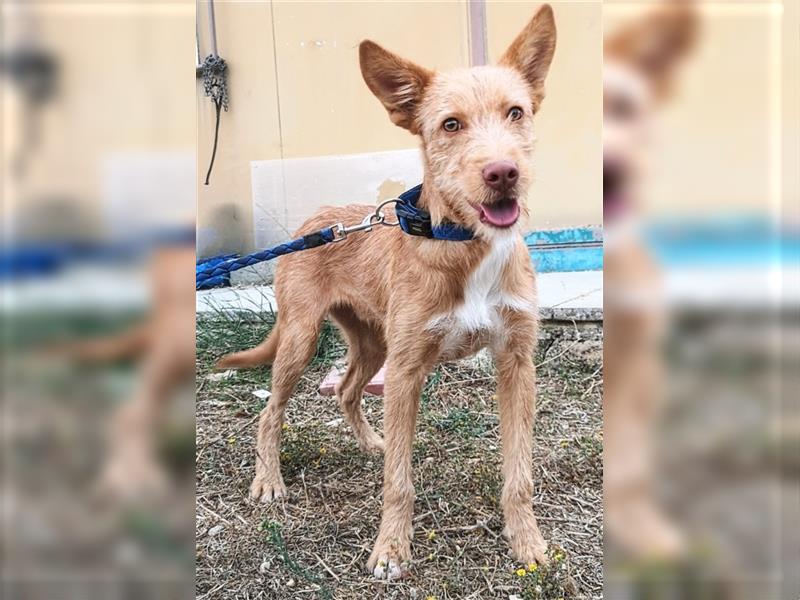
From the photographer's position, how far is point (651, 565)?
55cm

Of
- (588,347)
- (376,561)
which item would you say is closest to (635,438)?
(376,561)

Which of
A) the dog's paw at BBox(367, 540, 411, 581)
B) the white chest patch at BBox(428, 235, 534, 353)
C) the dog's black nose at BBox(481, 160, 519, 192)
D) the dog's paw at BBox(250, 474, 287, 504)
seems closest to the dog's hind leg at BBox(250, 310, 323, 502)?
the dog's paw at BBox(250, 474, 287, 504)

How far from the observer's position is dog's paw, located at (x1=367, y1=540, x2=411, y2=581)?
189 centimetres

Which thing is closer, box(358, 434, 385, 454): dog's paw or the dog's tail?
the dog's tail

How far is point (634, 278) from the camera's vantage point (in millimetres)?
510

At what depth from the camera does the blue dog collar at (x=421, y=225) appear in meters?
1.75

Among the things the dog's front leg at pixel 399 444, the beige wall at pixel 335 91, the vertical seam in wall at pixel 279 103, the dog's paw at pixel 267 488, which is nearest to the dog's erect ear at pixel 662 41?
the dog's front leg at pixel 399 444

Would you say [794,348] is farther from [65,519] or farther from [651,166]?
[65,519]

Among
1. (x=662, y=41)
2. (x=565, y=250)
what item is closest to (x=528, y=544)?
(x=662, y=41)

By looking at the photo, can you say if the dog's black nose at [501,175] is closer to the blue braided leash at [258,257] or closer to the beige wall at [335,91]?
the blue braided leash at [258,257]

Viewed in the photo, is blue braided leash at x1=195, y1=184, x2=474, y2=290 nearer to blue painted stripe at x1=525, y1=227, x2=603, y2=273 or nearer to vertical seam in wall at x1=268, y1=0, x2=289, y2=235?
blue painted stripe at x1=525, y1=227, x2=603, y2=273

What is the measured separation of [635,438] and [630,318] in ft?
0.38

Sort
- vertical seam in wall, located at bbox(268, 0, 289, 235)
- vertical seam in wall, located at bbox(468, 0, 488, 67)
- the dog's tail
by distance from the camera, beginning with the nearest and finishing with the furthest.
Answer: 1. the dog's tail
2. vertical seam in wall, located at bbox(468, 0, 488, 67)
3. vertical seam in wall, located at bbox(268, 0, 289, 235)

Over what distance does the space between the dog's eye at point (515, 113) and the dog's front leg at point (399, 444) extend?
730mm
